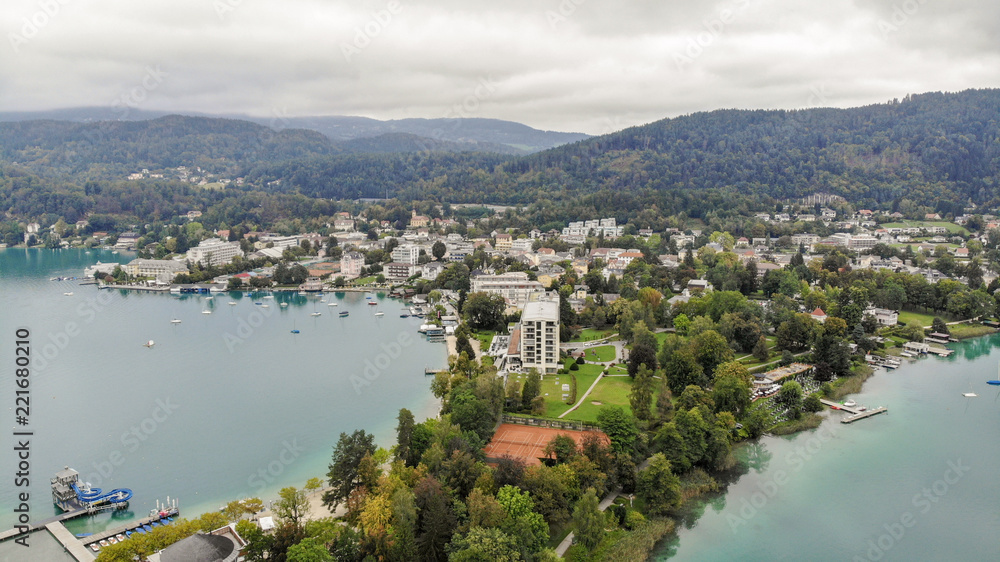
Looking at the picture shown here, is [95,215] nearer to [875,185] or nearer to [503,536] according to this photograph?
[503,536]

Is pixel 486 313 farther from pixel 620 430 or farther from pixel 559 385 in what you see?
pixel 620 430

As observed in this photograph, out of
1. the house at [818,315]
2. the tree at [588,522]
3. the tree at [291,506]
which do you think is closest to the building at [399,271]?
the house at [818,315]

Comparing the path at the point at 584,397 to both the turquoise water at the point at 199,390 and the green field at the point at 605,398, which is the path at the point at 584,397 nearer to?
the green field at the point at 605,398

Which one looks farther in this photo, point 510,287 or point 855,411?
point 510,287

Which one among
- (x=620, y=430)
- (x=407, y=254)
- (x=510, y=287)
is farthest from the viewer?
(x=407, y=254)

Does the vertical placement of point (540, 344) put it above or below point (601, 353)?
above

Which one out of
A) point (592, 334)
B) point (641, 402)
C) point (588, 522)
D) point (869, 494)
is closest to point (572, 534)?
point (588, 522)

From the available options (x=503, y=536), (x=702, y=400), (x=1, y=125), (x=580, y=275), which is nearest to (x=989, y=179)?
(x=580, y=275)
